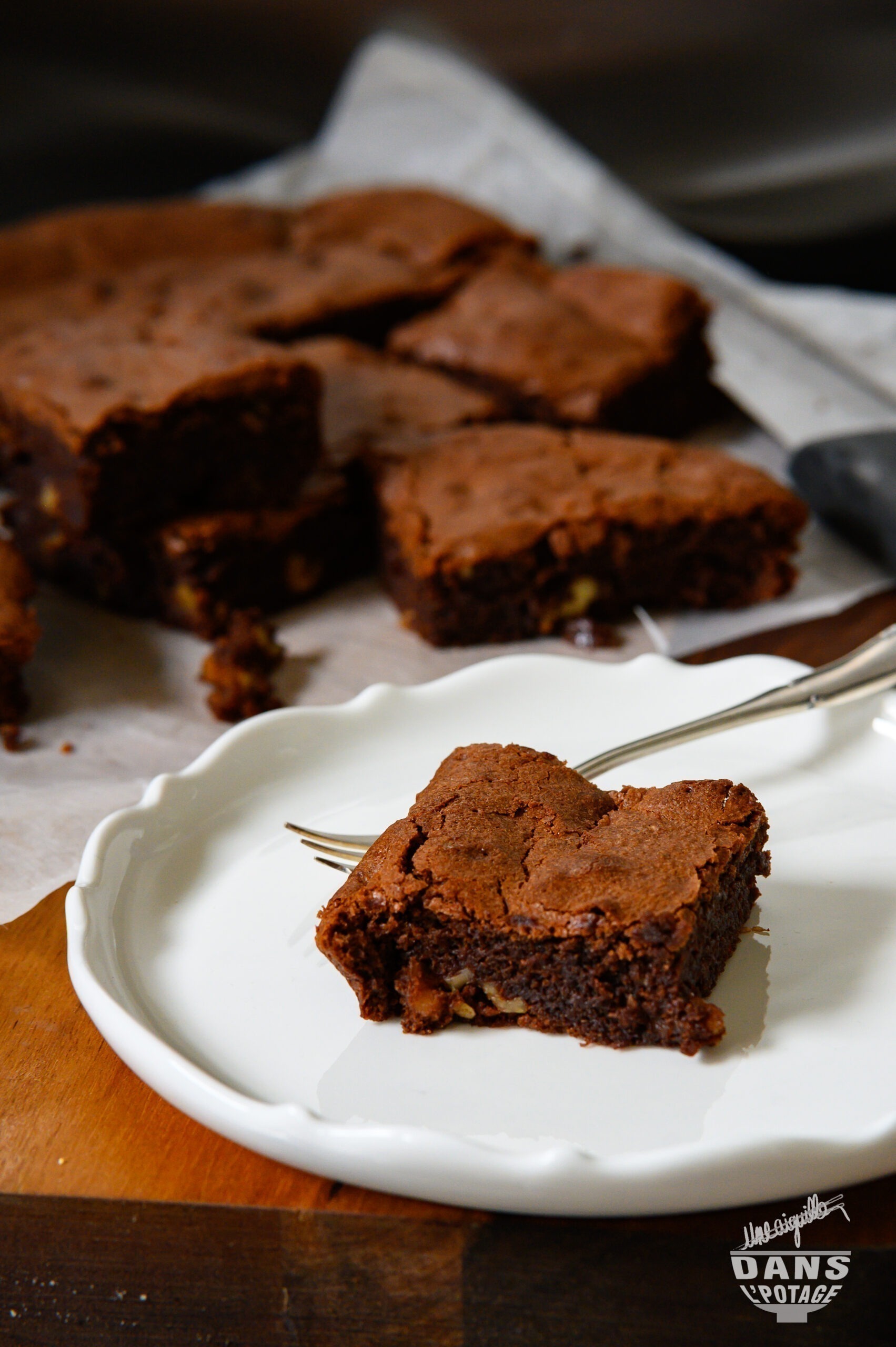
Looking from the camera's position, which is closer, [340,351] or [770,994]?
[770,994]

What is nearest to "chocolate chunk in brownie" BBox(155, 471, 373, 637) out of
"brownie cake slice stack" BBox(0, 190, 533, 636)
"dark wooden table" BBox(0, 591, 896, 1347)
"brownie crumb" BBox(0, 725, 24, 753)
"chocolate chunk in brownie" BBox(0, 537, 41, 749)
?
"brownie cake slice stack" BBox(0, 190, 533, 636)

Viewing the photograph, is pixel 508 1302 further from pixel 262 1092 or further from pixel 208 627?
pixel 208 627

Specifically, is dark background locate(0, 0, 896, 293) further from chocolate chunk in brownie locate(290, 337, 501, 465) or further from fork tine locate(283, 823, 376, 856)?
fork tine locate(283, 823, 376, 856)

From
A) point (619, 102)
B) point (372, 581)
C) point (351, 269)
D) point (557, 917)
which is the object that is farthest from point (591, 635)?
point (619, 102)

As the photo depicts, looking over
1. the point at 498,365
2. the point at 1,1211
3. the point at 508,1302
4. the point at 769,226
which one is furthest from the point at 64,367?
the point at 769,226

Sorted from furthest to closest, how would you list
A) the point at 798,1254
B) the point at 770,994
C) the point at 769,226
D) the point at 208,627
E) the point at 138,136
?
1. the point at 138,136
2. the point at 769,226
3. the point at 208,627
4. the point at 770,994
5. the point at 798,1254

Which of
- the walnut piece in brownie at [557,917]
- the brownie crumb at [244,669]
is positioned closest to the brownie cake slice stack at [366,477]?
the brownie crumb at [244,669]
